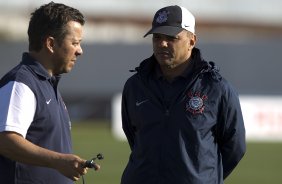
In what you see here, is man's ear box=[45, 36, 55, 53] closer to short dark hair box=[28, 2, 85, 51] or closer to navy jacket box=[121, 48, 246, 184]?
short dark hair box=[28, 2, 85, 51]

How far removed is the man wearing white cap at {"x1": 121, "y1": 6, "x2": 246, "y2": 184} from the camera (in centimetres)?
658

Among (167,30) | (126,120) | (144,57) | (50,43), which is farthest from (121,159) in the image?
(144,57)

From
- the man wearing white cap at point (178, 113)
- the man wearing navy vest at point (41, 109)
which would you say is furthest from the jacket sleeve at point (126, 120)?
the man wearing navy vest at point (41, 109)

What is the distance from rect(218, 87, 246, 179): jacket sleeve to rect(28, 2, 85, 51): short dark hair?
1153 millimetres

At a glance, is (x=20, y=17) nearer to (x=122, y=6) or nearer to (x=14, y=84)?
(x=122, y=6)

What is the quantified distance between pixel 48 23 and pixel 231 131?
144 centimetres

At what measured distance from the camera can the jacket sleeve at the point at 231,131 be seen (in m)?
6.71

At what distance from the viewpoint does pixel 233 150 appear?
6945 mm

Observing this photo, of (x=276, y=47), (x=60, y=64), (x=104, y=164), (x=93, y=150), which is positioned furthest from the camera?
(x=276, y=47)

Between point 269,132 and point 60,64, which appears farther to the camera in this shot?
point 269,132

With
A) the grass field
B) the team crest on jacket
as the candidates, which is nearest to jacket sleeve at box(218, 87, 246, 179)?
the team crest on jacket

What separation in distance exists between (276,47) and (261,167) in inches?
601

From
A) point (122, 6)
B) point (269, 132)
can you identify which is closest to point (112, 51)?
point (269, 132)

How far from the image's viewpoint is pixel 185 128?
658 centimetres
